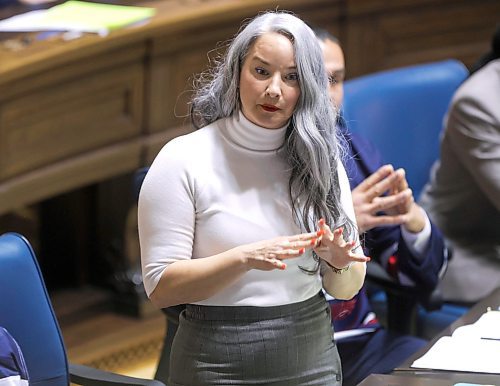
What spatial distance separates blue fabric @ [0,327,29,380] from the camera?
6.66 feet

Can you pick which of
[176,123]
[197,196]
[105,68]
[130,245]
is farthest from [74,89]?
[197,196]

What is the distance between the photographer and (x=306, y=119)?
6.89ft

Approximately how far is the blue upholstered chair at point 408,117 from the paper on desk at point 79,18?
2.59 ft

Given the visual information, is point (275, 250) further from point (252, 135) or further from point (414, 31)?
point (414, 31)

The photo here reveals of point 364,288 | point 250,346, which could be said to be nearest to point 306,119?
point 250,346

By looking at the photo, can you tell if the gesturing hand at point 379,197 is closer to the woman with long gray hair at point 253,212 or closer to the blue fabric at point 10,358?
the woman with long gray hair at point 253,212

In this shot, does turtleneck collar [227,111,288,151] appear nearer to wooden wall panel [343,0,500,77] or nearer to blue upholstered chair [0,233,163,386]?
blue upholstered chair [0,233,163,386]

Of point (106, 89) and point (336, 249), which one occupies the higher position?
point (336, 249)

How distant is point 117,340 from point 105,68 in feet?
2.89

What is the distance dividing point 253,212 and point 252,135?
0.13 meters

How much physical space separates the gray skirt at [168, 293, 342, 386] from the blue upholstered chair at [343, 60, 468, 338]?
90cm

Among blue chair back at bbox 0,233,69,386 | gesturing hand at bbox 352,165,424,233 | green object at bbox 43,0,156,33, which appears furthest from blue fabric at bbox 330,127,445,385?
green object at bbox 43,0,156,33

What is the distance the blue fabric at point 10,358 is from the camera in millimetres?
2029

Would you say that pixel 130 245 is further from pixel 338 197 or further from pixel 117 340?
pixel 338 197
